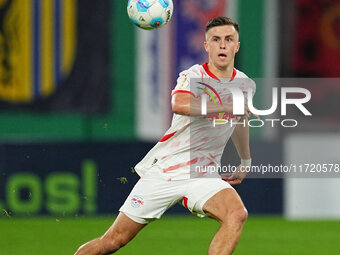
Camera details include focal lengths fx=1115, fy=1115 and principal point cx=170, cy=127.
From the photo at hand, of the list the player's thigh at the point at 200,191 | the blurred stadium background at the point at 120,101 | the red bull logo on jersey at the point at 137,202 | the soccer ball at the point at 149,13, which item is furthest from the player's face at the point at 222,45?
the blurred stadium background at the point at 120,101

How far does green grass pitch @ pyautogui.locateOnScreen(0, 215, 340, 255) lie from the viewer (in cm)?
1105

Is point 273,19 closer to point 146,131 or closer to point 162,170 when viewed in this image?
point 146,131

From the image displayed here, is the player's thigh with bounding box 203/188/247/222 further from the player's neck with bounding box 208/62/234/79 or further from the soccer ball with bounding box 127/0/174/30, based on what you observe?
the soccer ball with bounding box 127/0/174/30

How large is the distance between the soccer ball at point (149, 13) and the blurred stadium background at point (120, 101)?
4829 millimetres

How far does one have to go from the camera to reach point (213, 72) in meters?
8.12

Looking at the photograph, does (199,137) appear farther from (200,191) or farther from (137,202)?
(137,202)

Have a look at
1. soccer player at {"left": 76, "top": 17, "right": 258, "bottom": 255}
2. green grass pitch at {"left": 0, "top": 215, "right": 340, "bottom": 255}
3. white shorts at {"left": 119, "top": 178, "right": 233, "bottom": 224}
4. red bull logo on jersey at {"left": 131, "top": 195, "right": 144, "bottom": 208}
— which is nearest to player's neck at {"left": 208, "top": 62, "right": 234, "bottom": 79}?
soccer player at {"left": 76, "top": 17, "right": 258, "bottom": 255}

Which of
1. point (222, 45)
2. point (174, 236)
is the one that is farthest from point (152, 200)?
point (174, 236)

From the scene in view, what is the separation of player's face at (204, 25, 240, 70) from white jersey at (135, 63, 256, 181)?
109 mm

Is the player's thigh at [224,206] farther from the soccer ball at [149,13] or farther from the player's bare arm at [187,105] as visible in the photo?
the soccer ball at [149,13]

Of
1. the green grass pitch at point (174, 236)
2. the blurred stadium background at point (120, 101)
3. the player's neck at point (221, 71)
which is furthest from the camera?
the blurred stadium background at point (120, 101)

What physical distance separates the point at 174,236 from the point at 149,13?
4.19 m

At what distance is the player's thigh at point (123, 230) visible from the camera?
8.09m

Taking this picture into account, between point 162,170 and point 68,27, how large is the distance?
6754 mm
